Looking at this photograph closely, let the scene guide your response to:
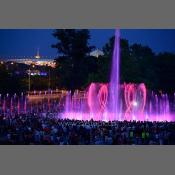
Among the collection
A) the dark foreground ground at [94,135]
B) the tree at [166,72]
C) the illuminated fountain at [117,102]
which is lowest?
the dark foreground ground at [94,135]

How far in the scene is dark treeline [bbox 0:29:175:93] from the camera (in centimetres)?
1848

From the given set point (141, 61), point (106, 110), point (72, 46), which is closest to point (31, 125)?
point (106, 110)

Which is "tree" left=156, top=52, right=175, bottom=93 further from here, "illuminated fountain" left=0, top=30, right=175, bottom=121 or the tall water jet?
the tall water jet

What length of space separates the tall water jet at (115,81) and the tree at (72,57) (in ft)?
3.03

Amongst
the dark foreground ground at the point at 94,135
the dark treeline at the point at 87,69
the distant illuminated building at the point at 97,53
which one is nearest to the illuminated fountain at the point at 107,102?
the dark treeline at the point at 87,69

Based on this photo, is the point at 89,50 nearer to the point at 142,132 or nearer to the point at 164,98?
the point at 164,98

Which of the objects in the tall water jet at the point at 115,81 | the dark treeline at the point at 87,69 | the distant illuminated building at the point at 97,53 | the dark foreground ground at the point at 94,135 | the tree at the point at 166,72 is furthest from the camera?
the distant illuminated building at the point at 97,53

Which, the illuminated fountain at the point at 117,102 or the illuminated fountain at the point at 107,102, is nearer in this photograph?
the illuminated fountain at the point at 117,102

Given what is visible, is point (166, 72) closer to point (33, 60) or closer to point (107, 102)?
point (107, 102)

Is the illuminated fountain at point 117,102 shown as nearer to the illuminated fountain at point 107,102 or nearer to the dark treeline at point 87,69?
the illuminated fountain at point 107,102

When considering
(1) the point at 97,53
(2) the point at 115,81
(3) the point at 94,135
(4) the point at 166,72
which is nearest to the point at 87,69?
(2) the point at 115,81

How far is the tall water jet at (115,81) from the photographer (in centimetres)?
1784

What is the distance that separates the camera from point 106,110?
718 inches

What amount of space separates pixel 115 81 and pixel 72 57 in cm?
170
